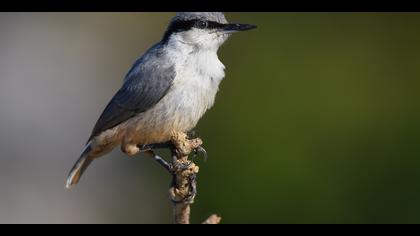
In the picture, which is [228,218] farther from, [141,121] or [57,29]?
[57,29]

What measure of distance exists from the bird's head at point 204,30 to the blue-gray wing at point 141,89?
0.72 feet

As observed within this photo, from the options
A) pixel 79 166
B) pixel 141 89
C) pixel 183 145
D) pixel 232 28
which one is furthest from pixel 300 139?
pixel 183 145

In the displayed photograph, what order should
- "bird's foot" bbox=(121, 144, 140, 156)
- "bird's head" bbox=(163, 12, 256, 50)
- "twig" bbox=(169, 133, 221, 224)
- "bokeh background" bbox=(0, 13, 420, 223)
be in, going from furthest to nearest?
"bokeh background" bbox=(0, 13, 420, 223), "bird's foot" bbox=(121, 144, 140, 156), "bird's head" bbox=(163, 12, 256, 50), "twig" bbox=(169, 133, 221, 224)

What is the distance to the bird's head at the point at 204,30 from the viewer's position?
16.3 feet

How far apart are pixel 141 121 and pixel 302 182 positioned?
182 centimetres

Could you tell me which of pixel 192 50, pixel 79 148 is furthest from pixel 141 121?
pixel 79 148

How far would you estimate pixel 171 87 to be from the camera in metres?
4.88

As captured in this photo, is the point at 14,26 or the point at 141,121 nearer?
the point at 141,121

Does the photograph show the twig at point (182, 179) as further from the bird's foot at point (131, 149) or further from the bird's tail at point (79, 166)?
the bird's tail at point (79, 166)

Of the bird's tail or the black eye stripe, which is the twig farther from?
the bird's tail

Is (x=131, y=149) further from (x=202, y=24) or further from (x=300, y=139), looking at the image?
(x=300, y=139)

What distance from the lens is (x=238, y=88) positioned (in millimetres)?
6773

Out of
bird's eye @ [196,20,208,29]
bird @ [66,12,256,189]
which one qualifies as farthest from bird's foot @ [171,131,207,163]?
bird's eye @ [196,20,208,29]

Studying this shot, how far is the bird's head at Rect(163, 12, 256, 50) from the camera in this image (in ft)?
16.3
